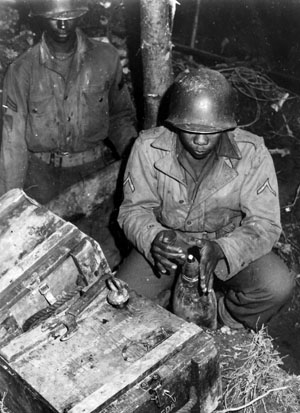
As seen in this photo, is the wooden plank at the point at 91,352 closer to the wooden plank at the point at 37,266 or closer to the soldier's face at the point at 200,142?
the wooden plank at the point at 37,266

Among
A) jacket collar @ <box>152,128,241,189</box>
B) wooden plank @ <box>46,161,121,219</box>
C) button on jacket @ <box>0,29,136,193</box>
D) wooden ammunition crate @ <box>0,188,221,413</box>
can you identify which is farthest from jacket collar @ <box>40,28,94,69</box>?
wooden ammunition crate @ <box>0,188,221,413</box>

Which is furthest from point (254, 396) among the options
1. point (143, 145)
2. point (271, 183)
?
point (143, 145)

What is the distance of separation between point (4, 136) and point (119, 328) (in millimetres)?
2957

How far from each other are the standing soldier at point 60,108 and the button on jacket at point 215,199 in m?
1.60

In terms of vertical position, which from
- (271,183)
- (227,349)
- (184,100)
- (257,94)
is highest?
(184,100)

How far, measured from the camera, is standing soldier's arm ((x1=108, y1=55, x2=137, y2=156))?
232 inches

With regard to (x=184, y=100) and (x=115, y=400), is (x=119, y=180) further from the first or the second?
(x=115, y=400)

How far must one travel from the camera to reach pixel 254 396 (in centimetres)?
376

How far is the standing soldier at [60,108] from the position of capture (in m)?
5.47

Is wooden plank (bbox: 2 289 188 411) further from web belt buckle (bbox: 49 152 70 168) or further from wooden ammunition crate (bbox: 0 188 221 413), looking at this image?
web belt buckle (bbox: 49 152 70 168)

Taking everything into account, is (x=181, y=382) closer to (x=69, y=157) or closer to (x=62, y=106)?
(x=69, y=157)

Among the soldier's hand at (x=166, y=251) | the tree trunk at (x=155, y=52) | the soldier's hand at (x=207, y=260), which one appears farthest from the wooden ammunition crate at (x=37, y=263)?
the tree trunk at (x=155, y=52)

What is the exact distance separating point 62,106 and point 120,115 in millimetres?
661

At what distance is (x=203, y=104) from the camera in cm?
382
